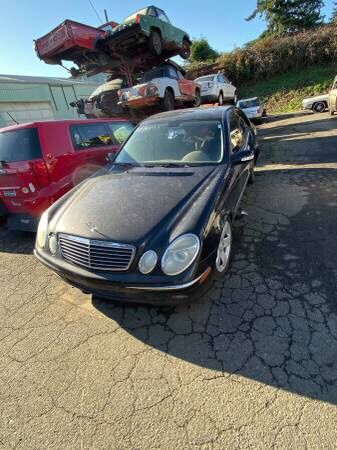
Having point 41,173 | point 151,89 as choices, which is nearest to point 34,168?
point 41,173

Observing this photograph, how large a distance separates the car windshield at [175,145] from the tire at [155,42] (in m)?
6.28

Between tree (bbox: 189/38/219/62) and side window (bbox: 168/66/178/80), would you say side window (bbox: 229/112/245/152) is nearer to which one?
side window (bbox: 168/66/178/80)

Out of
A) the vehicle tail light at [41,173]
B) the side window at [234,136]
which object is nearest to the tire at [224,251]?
the side window at [234,136]

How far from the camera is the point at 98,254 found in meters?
2.24

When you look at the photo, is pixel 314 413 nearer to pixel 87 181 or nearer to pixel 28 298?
pixel 28 298

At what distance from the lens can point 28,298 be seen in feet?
9.99

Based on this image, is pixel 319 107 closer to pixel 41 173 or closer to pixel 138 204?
pixel 41 173

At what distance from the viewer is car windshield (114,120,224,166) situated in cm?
330

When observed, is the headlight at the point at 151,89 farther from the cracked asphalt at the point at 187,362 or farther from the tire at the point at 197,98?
the cracked asphalt at the point at 187,362

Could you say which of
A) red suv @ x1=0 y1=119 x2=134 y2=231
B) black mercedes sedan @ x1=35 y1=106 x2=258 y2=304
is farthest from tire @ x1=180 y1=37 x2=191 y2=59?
black mercedes sedan @ x1=35 y1=106 x2=258 y2=304

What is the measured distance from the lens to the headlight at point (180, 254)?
2.09 m

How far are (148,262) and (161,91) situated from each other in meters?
7.82

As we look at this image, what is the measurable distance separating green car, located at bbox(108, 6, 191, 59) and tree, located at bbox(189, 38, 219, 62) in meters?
21.2

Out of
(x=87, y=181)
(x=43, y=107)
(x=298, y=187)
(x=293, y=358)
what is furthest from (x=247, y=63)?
(x=293, y=358)
